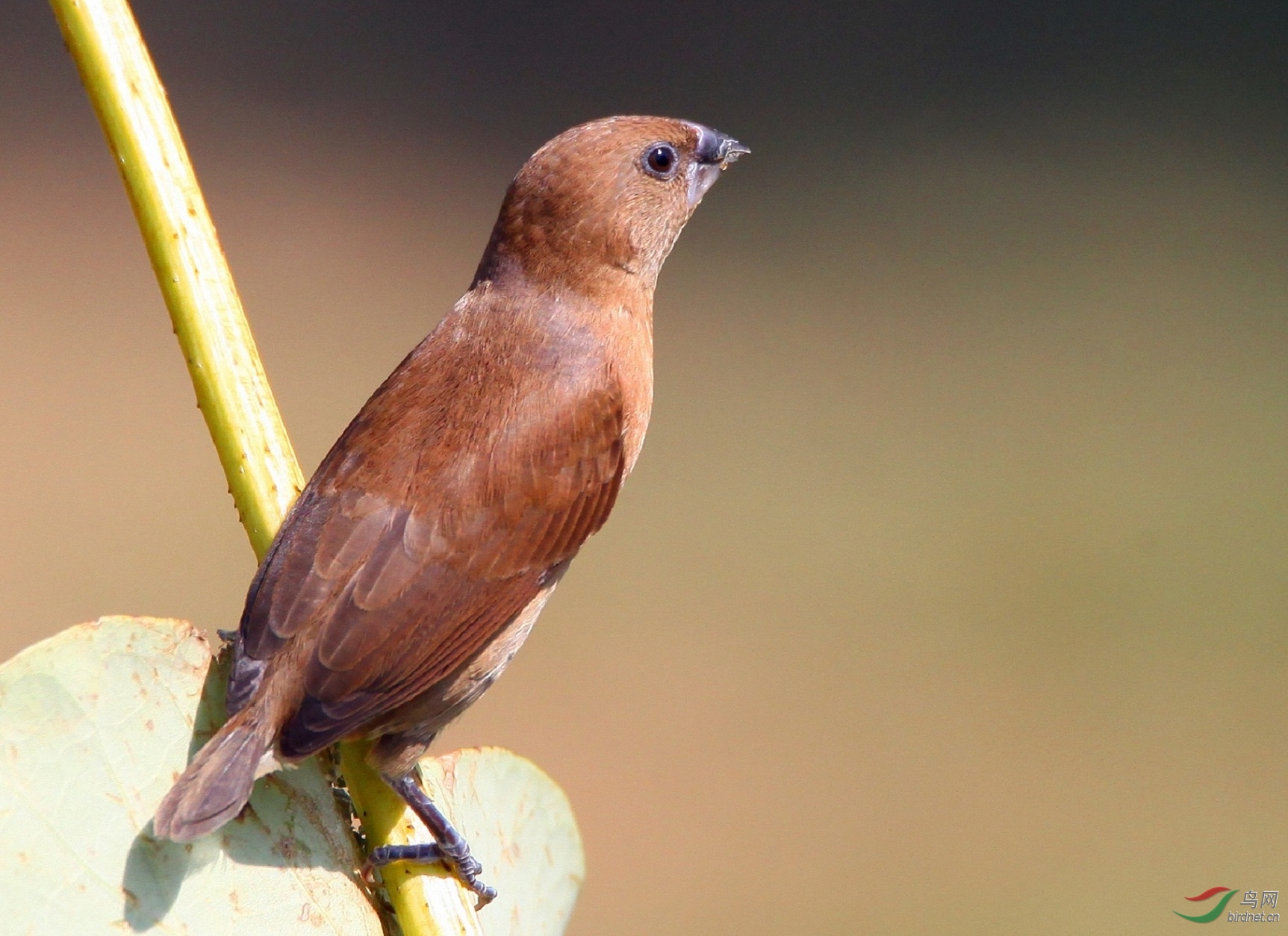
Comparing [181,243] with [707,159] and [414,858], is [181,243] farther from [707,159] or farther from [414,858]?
[707,159]

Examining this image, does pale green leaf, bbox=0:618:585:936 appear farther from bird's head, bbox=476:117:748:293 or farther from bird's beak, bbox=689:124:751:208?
bird's beak, bbox=689:124:751:208

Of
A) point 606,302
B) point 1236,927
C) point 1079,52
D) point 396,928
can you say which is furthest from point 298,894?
point 1079,52

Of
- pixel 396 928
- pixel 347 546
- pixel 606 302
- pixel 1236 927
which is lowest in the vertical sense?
pixel 1236 927

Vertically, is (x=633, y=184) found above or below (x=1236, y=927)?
above

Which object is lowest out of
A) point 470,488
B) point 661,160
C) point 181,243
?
point 470,488

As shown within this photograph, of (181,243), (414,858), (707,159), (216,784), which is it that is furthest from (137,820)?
(707,159)

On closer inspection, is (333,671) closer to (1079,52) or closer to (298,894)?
(298,894)

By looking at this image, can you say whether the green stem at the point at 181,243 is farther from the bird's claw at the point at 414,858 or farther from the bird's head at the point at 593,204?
the bird's head at the point at 593,204
